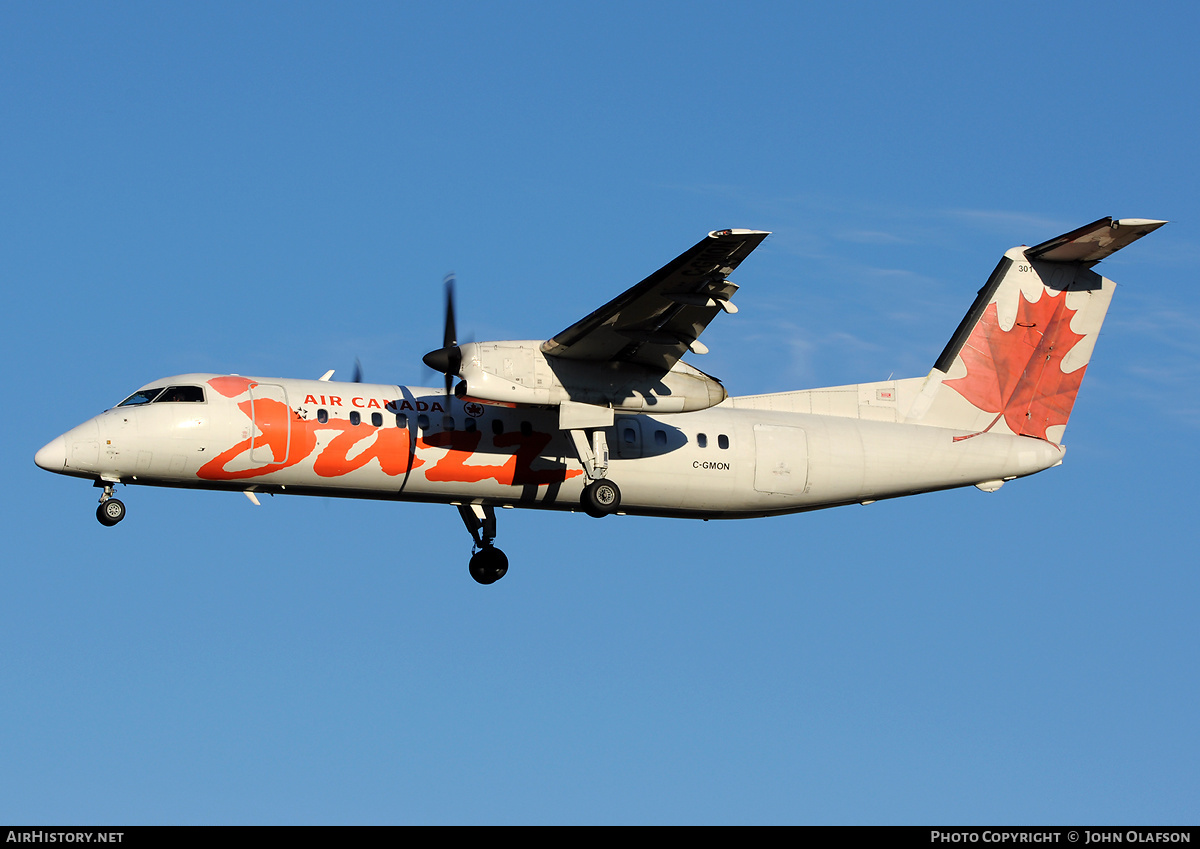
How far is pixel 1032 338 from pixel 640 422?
7.18 meters

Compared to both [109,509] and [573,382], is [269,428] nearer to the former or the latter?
[109,509]

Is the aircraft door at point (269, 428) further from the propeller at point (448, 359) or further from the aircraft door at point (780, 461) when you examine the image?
the aircraft door at point (780, 461)

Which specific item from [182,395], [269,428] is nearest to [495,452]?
[269,428]

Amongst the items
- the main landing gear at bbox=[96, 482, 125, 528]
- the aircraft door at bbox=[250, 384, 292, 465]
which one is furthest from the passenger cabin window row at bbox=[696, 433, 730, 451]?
the main landing gear at bbox=[96, 482, 125, 528]

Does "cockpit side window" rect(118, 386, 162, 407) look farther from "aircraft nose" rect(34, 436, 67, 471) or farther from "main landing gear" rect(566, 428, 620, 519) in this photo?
"main landing gear" rect(566, 428, 620, 519)

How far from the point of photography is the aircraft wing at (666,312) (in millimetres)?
18078

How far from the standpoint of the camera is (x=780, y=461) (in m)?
21.9

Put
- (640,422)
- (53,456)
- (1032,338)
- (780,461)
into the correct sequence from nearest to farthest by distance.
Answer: (53,456)
(640,422)
(780,461)
(1032,338)

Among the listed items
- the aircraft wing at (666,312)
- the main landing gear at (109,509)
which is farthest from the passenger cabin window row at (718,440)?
the main landing gear at (109,509)
